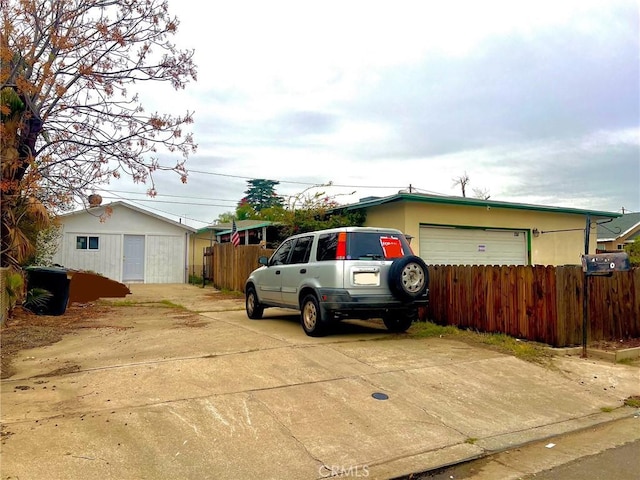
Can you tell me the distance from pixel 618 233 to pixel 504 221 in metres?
22.9

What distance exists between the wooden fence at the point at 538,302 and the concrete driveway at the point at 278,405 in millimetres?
849

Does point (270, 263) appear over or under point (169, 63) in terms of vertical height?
under

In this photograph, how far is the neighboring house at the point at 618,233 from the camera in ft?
112

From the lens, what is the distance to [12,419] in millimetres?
4570

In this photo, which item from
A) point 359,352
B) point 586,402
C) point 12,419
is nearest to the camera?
point 12,419

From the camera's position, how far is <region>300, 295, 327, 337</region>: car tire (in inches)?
331

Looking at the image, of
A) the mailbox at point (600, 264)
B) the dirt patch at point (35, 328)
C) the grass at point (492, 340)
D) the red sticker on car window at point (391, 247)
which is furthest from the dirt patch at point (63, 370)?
the mailbox at point (600, 264)

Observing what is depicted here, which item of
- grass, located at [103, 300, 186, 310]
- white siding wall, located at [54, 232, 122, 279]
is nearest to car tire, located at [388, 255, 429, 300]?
grass, located at [103, 300, 186, 310]

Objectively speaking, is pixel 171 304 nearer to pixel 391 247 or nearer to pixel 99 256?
pixel 391 247

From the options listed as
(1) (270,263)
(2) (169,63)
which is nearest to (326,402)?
(1) (270,263)

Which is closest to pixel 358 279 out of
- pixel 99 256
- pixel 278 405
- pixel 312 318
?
pixel 312 318

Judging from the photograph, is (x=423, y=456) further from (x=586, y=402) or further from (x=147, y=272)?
(x=147, y=272)

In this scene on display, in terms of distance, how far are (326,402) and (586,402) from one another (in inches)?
129

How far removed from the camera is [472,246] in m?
16.1
